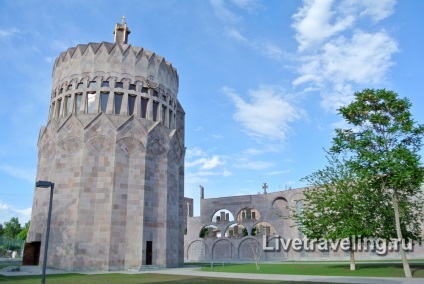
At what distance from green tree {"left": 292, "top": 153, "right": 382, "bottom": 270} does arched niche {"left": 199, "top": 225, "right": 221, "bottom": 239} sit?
156 feet

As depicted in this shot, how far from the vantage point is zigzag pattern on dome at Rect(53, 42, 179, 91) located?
1477 inches

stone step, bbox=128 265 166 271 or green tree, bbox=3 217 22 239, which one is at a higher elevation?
green tree, bbox=3 217 22 239

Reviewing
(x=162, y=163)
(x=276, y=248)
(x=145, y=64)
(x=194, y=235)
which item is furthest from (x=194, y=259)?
(x=145, y=64)

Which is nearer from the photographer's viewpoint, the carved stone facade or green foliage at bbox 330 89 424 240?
green foliage at bbox 330 89 424 240

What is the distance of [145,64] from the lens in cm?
3859

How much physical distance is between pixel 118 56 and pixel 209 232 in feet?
167

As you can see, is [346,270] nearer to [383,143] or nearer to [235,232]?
[383,143]

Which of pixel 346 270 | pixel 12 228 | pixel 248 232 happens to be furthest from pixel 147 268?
pixel 12 228

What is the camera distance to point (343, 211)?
87.9ft

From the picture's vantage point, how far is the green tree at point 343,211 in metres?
25.8

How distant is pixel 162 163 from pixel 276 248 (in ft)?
125

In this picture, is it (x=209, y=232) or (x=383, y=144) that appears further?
(x=209, y=232)

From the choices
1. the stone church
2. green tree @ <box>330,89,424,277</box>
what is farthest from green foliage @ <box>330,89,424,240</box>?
the stone church

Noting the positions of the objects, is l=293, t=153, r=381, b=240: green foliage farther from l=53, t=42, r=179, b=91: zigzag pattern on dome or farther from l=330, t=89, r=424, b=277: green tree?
l=53, t=42, r=179, b=91: zigzag pattern on dome
